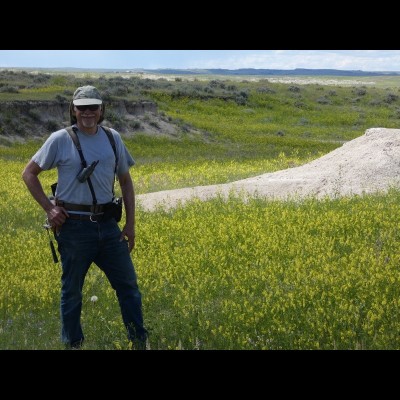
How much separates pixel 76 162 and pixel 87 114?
0.43 metres

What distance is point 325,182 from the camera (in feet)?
52.7

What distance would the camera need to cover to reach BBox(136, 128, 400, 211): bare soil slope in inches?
603

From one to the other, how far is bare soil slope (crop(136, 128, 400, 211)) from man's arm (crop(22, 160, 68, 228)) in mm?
8126

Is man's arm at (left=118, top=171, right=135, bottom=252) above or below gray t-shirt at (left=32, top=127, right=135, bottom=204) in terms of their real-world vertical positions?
below

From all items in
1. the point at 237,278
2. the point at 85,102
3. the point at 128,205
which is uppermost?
the point at 85,102

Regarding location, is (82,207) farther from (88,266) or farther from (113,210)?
(88,266)

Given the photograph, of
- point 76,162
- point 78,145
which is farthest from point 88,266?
point 78,145

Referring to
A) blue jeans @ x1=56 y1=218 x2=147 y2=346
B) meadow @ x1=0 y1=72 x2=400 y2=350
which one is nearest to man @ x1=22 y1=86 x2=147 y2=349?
blue jeans @ x1=56 y1=218 x2=147 y2=346

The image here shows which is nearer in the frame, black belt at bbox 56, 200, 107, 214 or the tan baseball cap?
the tan baseball cap

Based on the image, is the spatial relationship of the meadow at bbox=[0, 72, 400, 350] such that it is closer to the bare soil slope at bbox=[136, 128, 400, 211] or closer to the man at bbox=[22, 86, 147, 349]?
the man at bbox=[22, 86, 147, 349]

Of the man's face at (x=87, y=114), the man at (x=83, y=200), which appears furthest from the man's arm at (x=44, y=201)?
the man's face at (x=87, y=114)

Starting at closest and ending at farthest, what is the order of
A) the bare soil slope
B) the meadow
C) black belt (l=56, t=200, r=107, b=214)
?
black belt (l=56, t=200, r=107, b=214) → the meadow → the bare soil slope

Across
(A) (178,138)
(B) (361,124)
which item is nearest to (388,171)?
(A) (178,138)
